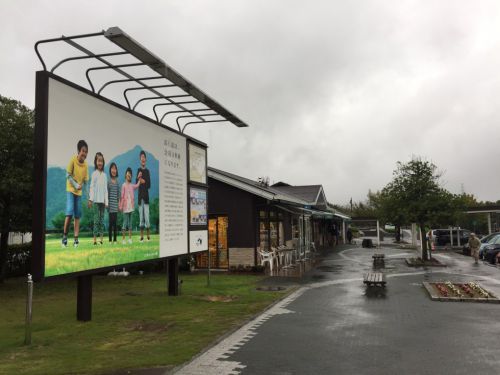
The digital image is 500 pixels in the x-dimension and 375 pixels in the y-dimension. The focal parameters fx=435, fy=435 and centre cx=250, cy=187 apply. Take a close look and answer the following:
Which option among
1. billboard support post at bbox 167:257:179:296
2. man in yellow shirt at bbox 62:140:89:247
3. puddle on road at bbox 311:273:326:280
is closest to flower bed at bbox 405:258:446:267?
puddle on road at bbox 311:273:326:280

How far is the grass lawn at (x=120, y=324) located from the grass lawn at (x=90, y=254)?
1273mm

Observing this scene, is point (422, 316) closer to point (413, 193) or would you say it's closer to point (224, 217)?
point (224, 217)

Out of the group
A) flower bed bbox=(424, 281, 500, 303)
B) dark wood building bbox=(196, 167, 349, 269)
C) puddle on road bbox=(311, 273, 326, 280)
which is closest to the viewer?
flower bed bbox=(424, 281, 500, 303)

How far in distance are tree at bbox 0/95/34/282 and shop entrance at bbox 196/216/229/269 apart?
822 cm

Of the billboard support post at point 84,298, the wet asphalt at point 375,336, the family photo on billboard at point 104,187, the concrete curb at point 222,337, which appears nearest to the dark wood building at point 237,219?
the wet asphalt at point 375,336

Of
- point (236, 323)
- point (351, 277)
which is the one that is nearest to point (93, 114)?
point (236, 323)

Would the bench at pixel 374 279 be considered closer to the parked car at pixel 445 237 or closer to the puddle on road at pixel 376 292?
the puddle on road at pixel 376 292

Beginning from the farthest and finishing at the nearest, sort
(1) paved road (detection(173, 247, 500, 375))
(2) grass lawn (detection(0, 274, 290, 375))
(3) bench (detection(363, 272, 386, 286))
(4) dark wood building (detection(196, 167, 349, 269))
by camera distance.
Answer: (4) dark wood building (detection(196, 167, 349, 269)) → (3) bench (detection(363, 272, 386, 286)) → (2) grass lawn (detection(0, 274, 290, 375)) → (1) paved road (detection(173, 247, 500, 375))

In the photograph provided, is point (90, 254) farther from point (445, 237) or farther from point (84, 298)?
point (445, 237)

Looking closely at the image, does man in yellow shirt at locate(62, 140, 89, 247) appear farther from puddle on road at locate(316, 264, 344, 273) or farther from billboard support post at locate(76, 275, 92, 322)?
puddle on road at locate(316, 264, 344, 273)

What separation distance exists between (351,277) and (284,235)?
836 cm

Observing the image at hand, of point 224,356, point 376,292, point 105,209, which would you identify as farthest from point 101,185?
point 376,292

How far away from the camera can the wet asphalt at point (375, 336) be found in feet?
20.2

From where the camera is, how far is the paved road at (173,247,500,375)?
6142mm
